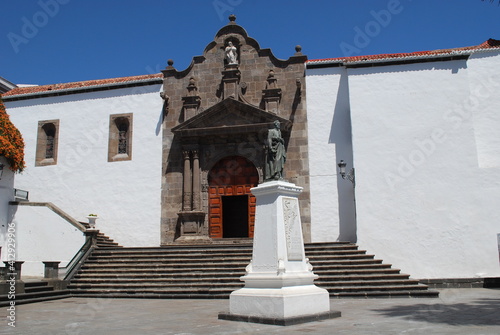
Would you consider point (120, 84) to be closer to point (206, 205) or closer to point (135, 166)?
point (135, 166)

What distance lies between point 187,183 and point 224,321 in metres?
9.67

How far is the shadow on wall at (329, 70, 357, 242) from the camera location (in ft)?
49.9

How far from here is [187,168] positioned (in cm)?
1650

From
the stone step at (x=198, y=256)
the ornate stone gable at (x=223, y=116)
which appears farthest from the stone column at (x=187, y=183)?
the stone step at (x=198, y=256)

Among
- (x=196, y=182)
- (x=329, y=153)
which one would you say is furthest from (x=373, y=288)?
(x=196, y=182)

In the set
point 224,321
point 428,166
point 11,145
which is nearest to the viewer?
point 224,321

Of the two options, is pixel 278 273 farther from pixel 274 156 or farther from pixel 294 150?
pixel 294 150

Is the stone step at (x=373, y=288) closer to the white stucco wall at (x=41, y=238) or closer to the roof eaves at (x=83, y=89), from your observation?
the white stucco wall at (x=41, y=238)

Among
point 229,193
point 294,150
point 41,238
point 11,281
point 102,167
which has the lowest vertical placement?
point 11,281

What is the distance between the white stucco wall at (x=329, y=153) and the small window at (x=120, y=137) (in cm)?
657

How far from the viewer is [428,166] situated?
46.4 ft

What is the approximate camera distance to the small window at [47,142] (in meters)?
18.2

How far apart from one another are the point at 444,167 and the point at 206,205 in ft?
25.2

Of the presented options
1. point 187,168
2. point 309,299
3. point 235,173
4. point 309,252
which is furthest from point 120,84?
point 309,299
